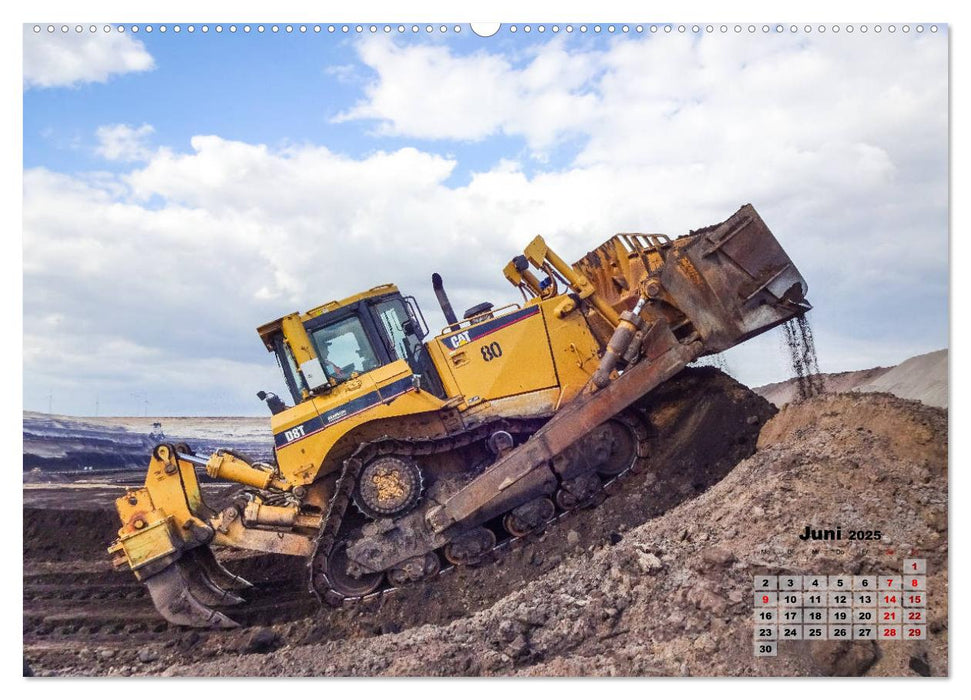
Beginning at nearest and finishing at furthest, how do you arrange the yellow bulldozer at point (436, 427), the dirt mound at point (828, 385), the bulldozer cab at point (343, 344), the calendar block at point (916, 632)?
the calendar block at point (916, 632)
the dirt mound at point (828, 385)
the yellow bulldozer at point (436, 427)
the bulldozer cab at point (343, 344)

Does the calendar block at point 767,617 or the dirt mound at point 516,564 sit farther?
the dirt mound at point 516,564

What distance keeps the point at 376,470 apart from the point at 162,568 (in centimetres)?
224

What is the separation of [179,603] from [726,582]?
5083 mm

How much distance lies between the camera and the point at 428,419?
840cm

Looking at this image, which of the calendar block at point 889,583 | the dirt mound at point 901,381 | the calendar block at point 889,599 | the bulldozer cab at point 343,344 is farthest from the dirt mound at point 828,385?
the bulldozer cab at point 343,344

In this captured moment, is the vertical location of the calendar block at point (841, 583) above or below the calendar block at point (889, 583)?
above

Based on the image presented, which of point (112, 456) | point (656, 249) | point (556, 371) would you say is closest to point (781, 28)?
point (656, 249)

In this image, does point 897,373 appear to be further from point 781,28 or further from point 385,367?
point 385,367

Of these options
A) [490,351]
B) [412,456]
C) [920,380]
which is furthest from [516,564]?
[920,380]

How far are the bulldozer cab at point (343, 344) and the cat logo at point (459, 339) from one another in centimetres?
28

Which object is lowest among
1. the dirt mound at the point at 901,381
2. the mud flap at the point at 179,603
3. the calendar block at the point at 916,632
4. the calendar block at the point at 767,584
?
the calendar block at the point at 916,632

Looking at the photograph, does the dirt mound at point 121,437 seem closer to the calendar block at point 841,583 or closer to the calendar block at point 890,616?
the calendar block at point 841,583

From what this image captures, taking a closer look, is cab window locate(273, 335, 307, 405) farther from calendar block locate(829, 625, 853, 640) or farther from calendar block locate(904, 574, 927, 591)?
calendar block locate(904, 574, 927, 591)

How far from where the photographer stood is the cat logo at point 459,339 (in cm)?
849
